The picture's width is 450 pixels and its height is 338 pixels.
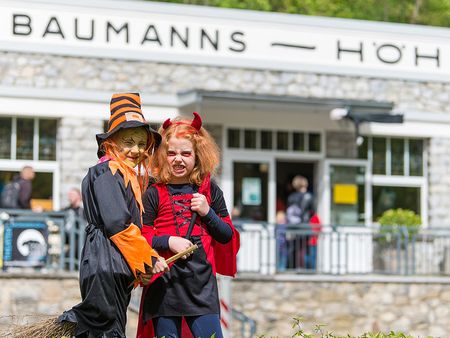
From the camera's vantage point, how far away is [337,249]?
17.4 m

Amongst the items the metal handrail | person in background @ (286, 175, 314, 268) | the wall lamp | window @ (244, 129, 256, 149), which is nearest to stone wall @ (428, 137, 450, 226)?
the wall lamp

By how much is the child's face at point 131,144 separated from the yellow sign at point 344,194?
13.3 m

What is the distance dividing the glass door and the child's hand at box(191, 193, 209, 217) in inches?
516

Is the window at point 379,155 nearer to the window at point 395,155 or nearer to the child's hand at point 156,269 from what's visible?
the window at point 395,155

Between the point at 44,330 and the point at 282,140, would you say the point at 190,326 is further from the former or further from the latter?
the point at 282,140

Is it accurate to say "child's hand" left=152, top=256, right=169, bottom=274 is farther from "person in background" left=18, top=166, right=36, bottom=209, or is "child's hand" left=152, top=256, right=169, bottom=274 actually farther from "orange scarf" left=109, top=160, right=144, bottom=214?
"person in background" left=18, top=166, right=36, bottom=209

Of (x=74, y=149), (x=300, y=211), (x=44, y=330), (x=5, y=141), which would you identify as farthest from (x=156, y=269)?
(x=300, y=211)

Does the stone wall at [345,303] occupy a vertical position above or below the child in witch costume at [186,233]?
below

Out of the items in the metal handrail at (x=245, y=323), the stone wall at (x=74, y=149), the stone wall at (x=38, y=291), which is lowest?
the metal handrail at (x=245, y=323)

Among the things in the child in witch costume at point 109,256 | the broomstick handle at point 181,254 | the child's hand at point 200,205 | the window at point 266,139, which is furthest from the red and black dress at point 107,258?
the window at point 266,139

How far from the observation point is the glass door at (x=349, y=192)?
19422 mm

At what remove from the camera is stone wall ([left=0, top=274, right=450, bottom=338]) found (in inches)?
645

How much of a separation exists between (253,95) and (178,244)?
11494 mm

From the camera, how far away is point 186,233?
20.9 ft
